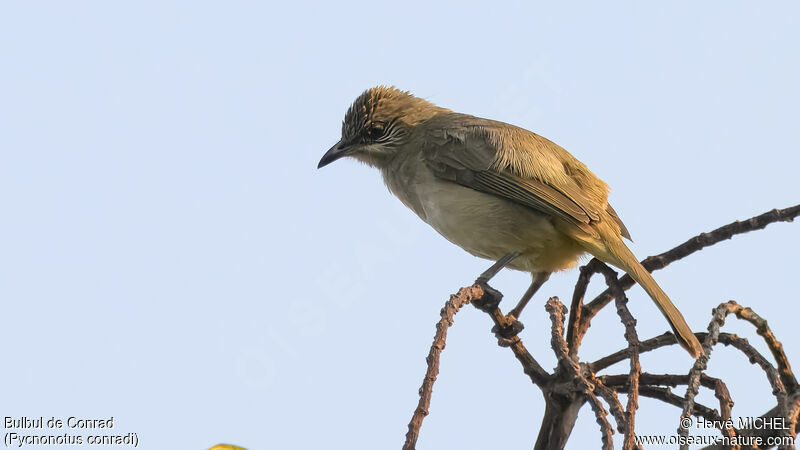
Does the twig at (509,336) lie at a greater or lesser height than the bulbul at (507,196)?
lesser

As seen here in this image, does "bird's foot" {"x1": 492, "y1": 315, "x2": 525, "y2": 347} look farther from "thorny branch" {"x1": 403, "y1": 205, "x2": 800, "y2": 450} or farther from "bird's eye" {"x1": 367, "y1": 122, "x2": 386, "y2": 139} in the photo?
"bird's eye" {"x1": 367, "y1": 122, "x2": 386, "y2": 139}

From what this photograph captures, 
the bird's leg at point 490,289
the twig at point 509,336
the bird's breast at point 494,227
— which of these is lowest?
the twig at point 509,336

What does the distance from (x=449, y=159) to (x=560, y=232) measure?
0.98 metres

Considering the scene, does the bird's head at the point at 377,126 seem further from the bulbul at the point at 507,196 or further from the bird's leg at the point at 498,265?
the bird's leg at the point at 498,265

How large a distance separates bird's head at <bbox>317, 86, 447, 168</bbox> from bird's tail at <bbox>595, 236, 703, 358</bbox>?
2.12 meters

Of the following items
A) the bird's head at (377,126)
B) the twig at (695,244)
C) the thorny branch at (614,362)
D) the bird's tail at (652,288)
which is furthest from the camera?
the bird's head at (377,126)

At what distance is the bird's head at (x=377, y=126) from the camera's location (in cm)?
659

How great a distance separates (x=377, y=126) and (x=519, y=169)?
1512 millimetres

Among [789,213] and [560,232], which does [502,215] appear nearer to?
[560,232]

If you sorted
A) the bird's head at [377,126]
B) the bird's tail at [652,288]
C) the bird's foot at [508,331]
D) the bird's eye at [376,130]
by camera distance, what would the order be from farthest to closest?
the bird's eye at [376,130]
the bird's head at [377,126]
the bird's foot at [508,331]
the bird's tail at [652,288]

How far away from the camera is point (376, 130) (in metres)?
6.72

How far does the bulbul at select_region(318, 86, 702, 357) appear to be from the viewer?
5348 mm

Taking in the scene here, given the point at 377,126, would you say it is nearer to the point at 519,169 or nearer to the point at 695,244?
the point at 519,169

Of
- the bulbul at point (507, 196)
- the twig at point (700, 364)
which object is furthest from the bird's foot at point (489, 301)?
the twig at point (700, 364)
